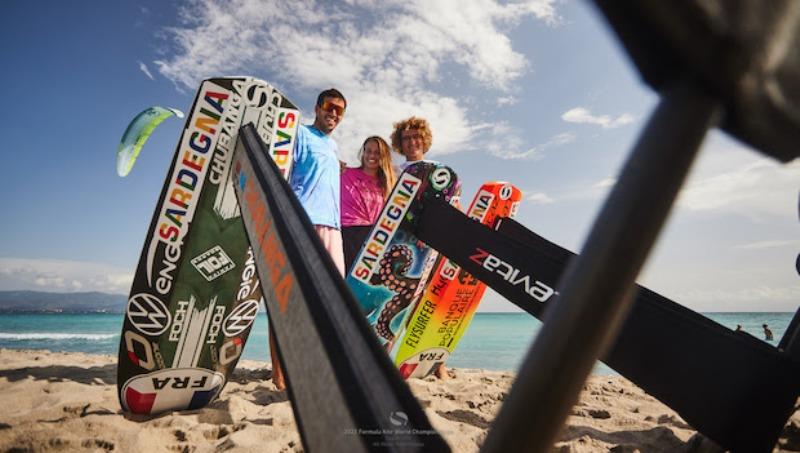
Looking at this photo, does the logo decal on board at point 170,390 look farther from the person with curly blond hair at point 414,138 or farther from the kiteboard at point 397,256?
the person with curly blond hair at point 414,138

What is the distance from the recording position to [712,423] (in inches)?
42.4

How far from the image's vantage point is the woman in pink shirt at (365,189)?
10.5 ft

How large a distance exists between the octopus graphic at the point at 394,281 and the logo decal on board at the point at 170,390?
1.29 m

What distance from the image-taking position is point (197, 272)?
180 centimetres

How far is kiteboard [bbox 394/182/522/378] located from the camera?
3.16m

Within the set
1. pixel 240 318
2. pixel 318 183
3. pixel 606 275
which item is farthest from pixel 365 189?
pixel 606 275

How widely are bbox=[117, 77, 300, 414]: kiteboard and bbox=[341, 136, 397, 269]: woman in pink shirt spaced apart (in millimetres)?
1251

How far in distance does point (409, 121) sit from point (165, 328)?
270cm

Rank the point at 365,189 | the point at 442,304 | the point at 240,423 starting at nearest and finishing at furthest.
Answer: the point at 240,423
the point at 442,304
the point at 365,189

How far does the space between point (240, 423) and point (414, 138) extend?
8.87ft

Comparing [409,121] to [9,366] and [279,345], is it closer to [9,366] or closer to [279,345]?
[279,345]

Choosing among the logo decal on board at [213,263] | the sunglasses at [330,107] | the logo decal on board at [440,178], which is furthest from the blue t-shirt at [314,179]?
the logo decal on board at [440,178]

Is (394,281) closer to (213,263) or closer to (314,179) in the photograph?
(314,179)

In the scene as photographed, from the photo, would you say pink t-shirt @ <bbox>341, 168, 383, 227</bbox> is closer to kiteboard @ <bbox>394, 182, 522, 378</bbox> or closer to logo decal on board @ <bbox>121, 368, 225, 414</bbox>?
kiteboard @ <bbox>394, 182, 522, 378</bbox>
